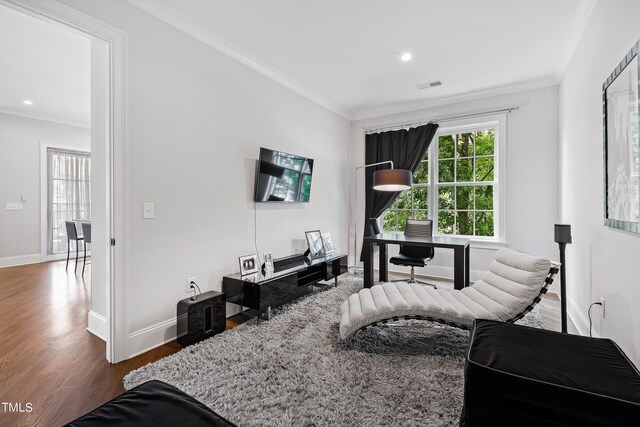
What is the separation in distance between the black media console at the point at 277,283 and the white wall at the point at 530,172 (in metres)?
2.41

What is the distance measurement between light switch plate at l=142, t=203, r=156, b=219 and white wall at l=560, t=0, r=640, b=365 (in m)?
3.17

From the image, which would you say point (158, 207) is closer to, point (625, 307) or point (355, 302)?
point (355, 302)

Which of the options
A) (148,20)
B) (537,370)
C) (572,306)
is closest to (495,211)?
(572,306)

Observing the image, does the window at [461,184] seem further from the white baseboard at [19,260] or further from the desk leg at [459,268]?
the white baseboard at [19,260]

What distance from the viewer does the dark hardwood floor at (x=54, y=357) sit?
5.67 ft

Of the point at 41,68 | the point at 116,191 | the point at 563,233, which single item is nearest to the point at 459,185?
the point at 563,233

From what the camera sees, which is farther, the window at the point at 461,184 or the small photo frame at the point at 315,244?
the window at the point at 461,184

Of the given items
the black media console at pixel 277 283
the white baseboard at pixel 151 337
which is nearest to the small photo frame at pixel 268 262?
the black media console at pixel 277 283

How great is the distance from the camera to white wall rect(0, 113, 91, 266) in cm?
521

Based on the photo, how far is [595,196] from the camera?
7.64ft

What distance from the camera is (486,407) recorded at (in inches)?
51.1

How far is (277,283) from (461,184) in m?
3.18

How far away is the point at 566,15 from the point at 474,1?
891mm

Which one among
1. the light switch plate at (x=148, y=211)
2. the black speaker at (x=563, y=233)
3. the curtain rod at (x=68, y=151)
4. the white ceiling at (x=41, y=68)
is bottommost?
the black speaker at (x=563, y=233)
